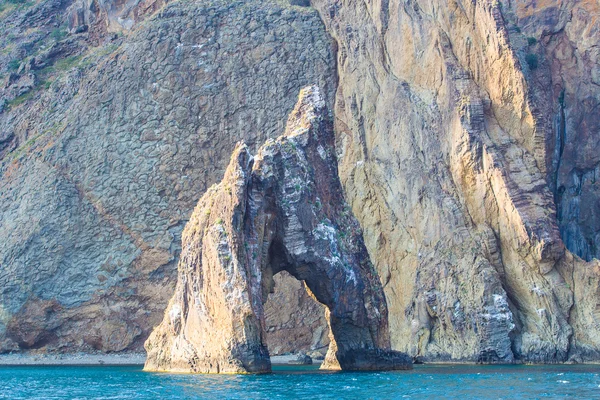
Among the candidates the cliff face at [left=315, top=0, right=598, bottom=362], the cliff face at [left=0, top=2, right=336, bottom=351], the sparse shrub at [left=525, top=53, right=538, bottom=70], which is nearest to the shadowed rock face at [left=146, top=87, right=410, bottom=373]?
the cliff face at [left=315, top=0, right=598, bottom=362]

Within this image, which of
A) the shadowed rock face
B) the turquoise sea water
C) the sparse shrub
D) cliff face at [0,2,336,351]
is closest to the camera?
the turquoise sea water

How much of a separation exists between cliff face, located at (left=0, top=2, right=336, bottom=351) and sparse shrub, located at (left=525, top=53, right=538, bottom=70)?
15.5 m

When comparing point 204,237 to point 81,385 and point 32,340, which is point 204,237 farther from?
point 32,340

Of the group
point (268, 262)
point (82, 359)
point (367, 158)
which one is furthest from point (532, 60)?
point (82, 359)

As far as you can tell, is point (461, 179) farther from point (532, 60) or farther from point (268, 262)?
point (268, 262)

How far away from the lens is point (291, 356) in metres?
65.6

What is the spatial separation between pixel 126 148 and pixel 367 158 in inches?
720

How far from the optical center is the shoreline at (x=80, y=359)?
62656mm

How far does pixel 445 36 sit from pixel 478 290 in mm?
19461

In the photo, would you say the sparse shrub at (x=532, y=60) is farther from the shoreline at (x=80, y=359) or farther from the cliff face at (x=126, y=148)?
the shoreline at (x=80, y=359)

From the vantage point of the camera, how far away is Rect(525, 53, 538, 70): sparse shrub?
2857 inches

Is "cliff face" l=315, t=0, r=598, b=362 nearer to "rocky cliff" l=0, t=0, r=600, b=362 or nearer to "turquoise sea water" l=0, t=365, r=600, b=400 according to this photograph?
"rocky cliff" l=0, t=0, r=600, b=362

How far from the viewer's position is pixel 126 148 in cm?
7231

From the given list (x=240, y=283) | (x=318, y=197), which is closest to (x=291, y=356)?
(x=318, y=197)
